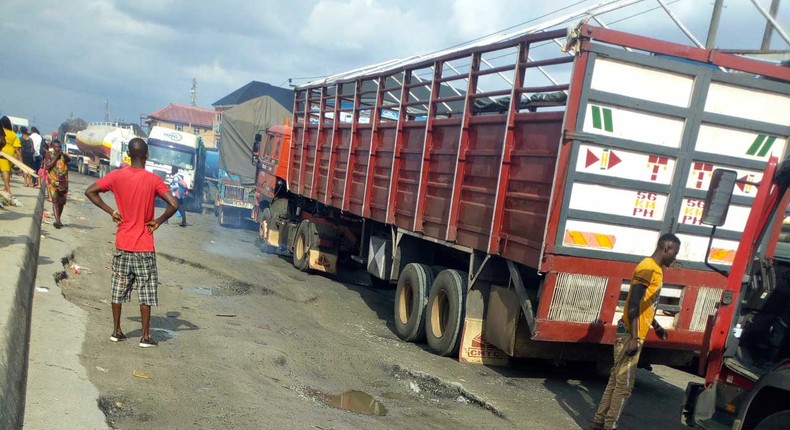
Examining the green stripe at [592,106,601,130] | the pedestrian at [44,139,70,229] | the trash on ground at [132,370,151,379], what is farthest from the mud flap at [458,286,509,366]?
the pedestrian at [44,139,70,229]

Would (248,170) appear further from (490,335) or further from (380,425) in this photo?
(380,425)

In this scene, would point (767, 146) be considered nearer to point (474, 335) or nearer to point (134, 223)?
point (474, 335)

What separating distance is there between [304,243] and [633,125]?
854 centimetres

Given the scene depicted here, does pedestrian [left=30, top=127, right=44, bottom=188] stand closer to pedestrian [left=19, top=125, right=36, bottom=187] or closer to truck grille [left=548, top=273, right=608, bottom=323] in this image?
pedestrian [left=19, top=125, right=36, bottom=187]

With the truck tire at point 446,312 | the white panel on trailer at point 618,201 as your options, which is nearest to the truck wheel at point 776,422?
the white panel on trailer at point 618,201

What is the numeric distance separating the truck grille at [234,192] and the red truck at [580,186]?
556 inches

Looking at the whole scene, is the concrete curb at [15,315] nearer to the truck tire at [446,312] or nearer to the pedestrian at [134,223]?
the pedestrian at [134,223]

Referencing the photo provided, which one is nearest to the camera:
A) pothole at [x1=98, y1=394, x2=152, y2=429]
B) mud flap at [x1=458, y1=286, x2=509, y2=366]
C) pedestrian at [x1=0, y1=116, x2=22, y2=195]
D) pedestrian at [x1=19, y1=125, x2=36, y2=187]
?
pothole at [x1=98, y1=394, x2=152, y2=429]

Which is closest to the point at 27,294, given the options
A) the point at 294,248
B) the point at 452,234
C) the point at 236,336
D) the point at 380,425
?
the point at 236,336

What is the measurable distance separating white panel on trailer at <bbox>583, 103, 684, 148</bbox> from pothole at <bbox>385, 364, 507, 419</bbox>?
2.51 meters

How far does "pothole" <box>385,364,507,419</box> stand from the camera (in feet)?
19.0

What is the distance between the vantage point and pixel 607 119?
557cm

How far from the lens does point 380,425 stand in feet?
15.8

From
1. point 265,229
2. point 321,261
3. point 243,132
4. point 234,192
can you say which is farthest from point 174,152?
point 321,261
